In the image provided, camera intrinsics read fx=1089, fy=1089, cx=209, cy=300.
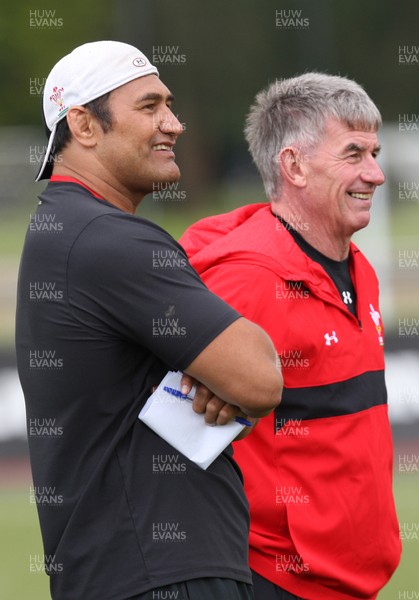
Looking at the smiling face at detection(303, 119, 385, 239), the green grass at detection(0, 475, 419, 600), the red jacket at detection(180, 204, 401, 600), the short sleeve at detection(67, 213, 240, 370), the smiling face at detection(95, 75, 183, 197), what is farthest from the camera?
the green grass at detection(0, 475, 419, 600)

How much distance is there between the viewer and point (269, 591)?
9.65 feet

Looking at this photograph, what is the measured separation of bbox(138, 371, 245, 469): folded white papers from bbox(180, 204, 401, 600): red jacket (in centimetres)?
56

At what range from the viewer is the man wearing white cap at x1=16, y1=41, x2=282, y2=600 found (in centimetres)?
223

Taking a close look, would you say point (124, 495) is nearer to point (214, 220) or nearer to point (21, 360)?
point (21, 360)

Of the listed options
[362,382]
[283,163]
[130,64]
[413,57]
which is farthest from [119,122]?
[413,57]

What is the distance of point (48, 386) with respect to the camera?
7.68ft

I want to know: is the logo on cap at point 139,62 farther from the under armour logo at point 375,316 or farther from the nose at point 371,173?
the under armour logo at point 375,316

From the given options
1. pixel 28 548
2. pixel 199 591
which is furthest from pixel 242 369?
pixel 28 548

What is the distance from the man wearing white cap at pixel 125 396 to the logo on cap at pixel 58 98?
248 millimetres

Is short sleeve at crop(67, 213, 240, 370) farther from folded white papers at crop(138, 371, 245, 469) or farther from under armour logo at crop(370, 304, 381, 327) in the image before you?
under armour logo at crop(370, 304, 381, 327)

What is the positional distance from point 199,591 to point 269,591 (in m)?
0.73

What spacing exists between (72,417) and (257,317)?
0.74 metres

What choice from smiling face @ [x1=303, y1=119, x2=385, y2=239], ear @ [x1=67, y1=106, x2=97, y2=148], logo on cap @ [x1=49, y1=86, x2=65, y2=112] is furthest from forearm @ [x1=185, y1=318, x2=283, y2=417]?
smiling face @ [x1=303, y1=119, x2=385, y2=239]

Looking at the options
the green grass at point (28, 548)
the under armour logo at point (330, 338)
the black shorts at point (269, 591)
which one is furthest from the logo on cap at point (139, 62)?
the green grass at point (28, 548)
